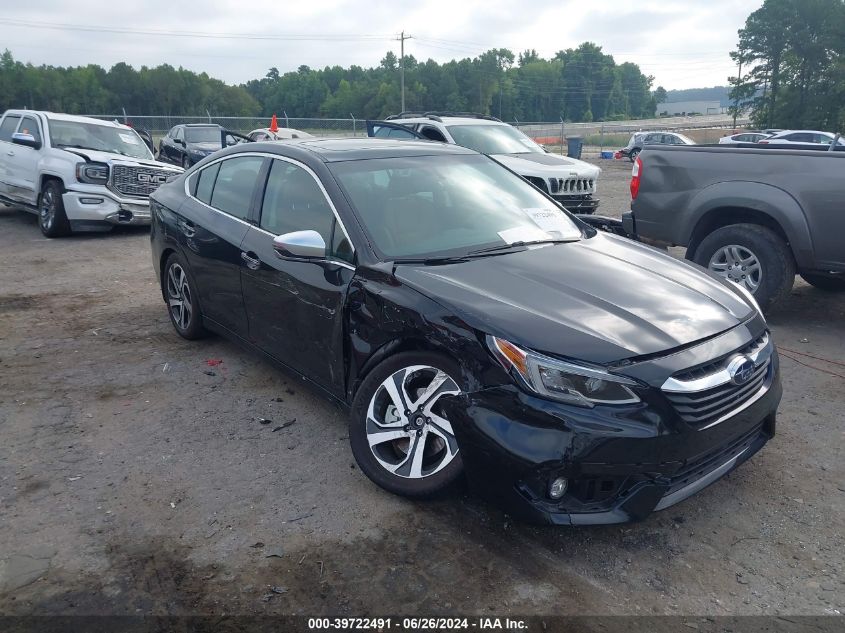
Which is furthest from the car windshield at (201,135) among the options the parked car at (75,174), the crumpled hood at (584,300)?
the crumpled hood at (584,300)

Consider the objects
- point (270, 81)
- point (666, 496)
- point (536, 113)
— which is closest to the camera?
point (666, 496)

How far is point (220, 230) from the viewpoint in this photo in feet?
15.8

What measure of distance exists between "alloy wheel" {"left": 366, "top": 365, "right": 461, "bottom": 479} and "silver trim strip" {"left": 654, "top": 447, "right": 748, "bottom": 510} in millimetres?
896

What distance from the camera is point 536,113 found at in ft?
350

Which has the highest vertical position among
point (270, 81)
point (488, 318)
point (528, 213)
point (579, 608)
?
point (270, 81)

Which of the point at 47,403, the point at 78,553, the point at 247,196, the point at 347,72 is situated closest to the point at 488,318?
the point at 78,553

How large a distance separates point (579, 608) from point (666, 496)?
590 millimetres

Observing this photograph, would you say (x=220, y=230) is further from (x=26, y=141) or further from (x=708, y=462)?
(x=26, y=141)

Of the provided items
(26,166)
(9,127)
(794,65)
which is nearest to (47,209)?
(26,166)

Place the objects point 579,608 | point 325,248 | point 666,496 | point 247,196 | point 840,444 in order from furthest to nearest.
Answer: point 247,196, point 840,444, point 325,248, point 666,496, point 579,608

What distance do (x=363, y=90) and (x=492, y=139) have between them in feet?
226

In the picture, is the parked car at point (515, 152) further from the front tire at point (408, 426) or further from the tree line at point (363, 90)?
the tree line at point (363, 90)

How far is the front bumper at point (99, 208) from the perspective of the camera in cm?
1036

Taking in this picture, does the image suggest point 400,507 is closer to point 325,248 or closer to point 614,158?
point 325,248
